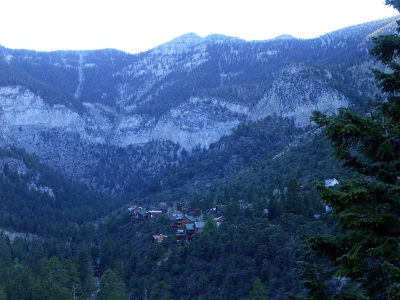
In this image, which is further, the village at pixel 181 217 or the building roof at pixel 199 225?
the building roof at pixel 199 225

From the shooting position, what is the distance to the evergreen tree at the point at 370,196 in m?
8.13

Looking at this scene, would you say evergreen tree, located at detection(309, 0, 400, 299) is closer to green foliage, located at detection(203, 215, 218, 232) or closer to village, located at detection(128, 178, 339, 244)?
village, located at detection(128, 178, 339, 244)

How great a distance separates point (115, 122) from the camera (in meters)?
183

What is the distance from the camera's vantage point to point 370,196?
8.40 m

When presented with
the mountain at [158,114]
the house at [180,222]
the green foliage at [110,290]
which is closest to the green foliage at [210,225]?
the house at [180,222]

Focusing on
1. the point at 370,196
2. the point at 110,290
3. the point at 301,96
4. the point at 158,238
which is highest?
the point at 370,196

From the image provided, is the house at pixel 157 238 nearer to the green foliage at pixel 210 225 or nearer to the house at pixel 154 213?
the green foliage at pixel 210 225

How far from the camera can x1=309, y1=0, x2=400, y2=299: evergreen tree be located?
813 centimetres

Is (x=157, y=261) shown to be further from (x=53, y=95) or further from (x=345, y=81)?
(x=53, y=95)

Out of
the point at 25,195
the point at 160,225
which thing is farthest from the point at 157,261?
the point at 25,195

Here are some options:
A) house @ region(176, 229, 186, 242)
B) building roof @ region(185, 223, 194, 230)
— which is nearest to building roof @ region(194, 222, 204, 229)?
building roof @ region(185, 223, 194, 230)

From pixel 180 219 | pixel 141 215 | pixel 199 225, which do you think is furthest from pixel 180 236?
pixel 141 215

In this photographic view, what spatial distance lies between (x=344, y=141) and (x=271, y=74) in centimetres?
14677

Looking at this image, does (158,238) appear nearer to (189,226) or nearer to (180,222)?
(189,226)
